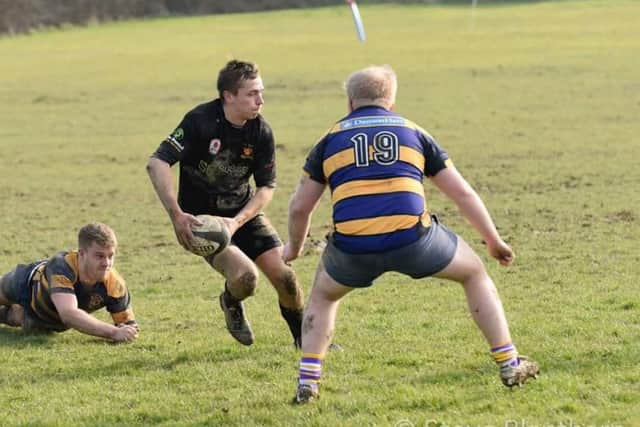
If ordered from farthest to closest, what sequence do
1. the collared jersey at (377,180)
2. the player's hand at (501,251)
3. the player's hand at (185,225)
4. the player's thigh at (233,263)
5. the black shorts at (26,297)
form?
1. the black shorts at (26,297)
2. the player's thigh at (233,263)
3. the player's hand at (185,225)
4. the player's hand at (501,251)
5. the collared jersey at (377,180)

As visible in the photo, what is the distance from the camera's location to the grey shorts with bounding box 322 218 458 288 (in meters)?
6.71

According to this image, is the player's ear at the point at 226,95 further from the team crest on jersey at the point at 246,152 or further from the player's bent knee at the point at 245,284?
the player's bent knee at the point at 245,284

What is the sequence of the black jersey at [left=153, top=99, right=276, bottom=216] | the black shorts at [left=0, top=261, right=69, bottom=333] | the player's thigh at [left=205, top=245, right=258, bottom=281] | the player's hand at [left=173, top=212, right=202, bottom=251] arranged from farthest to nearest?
the black shorts at [left=0, top=261, right=69, bottom=333]
the player's thigh at [left=205, top=245, right=258, bottom=281]
the black jersey at [left=153, top=99, right=276, bottom=216]
the player's hand at [left=173, top=212, right=202, bottom=251]

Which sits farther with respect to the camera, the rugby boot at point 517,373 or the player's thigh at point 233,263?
the player's thigh at point 233,263

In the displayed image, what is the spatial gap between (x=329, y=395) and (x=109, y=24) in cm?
6721

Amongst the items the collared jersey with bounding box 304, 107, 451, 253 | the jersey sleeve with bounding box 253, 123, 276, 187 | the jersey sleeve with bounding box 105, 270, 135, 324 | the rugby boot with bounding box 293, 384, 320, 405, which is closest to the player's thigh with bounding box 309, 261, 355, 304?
the collared jersey with bounding box 304, 107, 451, 253

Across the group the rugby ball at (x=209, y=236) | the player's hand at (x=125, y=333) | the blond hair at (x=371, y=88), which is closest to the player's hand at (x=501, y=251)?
the blond hair at (x=371, y=88)

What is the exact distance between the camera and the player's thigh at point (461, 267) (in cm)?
684

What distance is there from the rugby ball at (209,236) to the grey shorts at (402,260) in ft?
4.68

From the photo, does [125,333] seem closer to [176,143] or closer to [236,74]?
[176,143]

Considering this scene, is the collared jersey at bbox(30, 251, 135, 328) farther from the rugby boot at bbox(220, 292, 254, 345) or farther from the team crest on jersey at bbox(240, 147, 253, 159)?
the team crest on jersey at bbox(240, 147, 253, 159)

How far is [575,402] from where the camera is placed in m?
6.79

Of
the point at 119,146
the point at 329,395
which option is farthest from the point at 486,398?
the point at 119,146

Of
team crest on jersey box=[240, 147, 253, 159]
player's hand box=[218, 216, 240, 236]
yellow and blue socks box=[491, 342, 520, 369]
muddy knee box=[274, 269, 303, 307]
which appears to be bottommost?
muddy knee box=[274, 269, 303, 307]
